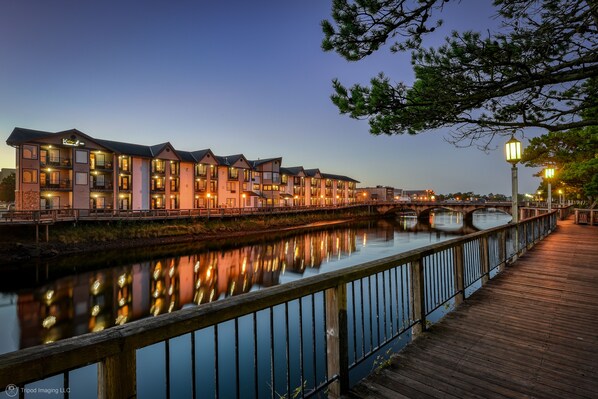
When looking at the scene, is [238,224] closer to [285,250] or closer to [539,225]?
[285,250]

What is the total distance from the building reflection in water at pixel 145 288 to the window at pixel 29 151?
58.5 feet

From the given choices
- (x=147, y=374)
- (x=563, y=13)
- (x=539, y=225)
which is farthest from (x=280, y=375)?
(x=539, y=225)

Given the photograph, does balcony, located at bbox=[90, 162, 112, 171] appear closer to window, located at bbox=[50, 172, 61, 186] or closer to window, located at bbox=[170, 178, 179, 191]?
window, located at bbox=[50, 172, 61, 186]

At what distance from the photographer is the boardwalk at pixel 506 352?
9.89 feet

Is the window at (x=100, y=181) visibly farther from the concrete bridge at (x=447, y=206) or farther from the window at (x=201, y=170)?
the concrete bridge at (x=447, y=206)

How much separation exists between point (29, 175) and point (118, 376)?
36413 mm

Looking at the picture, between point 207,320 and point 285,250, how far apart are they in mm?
26767

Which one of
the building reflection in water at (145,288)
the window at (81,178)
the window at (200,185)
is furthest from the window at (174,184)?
the building reflection in water at (145,288)

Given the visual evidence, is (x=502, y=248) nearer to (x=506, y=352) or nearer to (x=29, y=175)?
(x=506, y=352)

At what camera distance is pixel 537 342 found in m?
3.97

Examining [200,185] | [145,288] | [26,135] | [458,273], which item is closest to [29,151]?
[26,135]

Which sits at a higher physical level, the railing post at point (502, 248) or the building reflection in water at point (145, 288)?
the railing post at point (502, 248)

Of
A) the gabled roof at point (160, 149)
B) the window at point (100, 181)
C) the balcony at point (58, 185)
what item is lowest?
the balcony at point (58, 185)

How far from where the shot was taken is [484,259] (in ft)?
22.3
